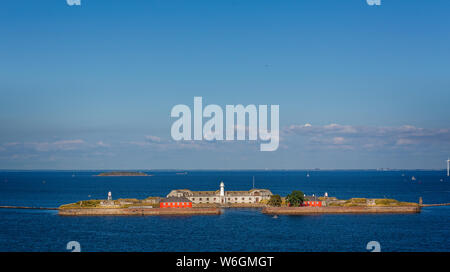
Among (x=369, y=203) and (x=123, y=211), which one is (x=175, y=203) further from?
(x=369, y=203)

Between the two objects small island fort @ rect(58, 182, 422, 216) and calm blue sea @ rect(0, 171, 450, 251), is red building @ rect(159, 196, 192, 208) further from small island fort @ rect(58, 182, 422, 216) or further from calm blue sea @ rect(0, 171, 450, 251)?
calm blue sea @ rect(0, 171, 450, 251)

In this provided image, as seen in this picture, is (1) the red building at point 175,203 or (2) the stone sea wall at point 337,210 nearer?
(2) the stone sea wall at point 337,210

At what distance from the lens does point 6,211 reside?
122938 millimetres

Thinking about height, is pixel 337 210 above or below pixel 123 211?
below

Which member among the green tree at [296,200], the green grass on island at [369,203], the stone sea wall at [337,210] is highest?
the green tree at [296,200]

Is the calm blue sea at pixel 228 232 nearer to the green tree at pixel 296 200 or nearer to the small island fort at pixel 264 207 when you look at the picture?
the small island fort at pixel 264 207

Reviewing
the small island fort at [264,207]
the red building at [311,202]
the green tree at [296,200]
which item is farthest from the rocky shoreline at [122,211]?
the red building at [311,202]

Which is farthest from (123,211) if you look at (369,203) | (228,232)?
(369,203)

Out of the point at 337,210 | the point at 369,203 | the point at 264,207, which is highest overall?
the point at 369,203

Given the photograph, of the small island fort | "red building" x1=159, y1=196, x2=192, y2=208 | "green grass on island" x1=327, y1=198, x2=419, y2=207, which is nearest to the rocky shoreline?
the small island fort
